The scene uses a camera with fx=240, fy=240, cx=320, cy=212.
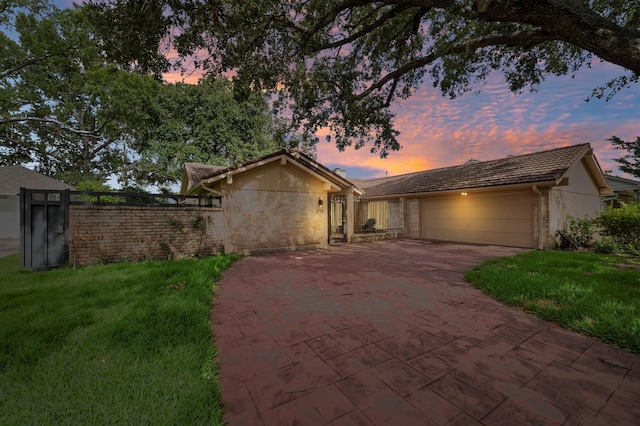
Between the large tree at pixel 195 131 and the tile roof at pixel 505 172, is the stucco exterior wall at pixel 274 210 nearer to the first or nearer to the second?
the tile roof at pixel 505 172

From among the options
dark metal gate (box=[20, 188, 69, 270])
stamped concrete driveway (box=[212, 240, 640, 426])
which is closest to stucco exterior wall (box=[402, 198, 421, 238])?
stamped concrete driveway (box=[212, 240, 640, 426])

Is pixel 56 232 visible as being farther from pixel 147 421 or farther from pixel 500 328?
pixel 500 328

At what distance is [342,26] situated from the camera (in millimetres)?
8266

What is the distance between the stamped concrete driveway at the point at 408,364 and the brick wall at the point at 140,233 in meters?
4.47

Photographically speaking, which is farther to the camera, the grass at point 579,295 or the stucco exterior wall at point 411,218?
the stucco exterior wall at point 411,218

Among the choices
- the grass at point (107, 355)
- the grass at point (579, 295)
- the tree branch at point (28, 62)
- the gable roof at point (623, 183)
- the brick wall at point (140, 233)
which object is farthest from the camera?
the gable roof at point (623, 183)

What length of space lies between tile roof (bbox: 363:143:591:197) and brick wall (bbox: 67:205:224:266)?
483 inches

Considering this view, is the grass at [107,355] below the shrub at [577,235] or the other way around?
below

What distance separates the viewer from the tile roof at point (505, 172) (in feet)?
34.7

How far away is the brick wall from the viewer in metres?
6.82

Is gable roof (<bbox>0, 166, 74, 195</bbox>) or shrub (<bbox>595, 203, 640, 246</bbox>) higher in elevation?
gable roof (<bbox>0, 166, 74, 195</bbox>)

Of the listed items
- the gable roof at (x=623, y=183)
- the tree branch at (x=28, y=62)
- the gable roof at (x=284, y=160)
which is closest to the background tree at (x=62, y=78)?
the tree branch at (x=28, y=62)

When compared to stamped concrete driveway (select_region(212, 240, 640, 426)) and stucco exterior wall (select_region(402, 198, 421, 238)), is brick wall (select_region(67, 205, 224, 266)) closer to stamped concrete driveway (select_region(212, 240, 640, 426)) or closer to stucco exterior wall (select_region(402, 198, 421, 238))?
stamped concrete driveway (select_region(212, 240, 640, 426))

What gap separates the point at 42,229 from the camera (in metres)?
6.45
